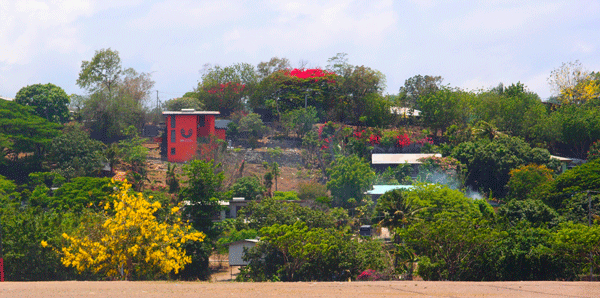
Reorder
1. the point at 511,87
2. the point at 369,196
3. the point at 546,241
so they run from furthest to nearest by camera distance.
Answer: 1. the point at 511,87
2. the point at 369,196
3. the point at 546,241

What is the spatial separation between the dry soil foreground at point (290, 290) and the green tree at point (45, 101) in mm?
47067

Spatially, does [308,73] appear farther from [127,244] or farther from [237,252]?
[127,244]

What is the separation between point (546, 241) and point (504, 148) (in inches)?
951

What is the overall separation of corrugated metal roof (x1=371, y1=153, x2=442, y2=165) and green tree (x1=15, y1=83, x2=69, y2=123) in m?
33.4

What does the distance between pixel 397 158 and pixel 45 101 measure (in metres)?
36.5

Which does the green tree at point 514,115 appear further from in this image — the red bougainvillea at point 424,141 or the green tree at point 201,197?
the green tree at point 201,197

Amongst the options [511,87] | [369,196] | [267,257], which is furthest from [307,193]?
[511,87]

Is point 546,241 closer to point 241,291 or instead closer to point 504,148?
point 241,291

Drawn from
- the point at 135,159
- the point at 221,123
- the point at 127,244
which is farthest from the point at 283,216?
the point at 221,123

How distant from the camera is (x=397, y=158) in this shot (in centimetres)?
5094

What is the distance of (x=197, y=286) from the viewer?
16.4m

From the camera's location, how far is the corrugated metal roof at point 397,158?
49906mm

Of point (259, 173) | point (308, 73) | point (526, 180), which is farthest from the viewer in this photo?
point (308, 73)

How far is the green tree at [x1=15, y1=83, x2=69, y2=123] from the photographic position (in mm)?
58938
